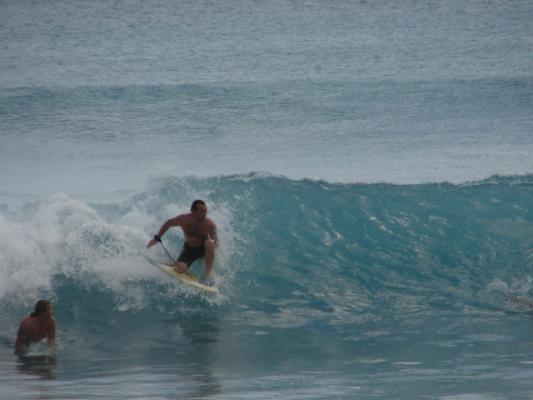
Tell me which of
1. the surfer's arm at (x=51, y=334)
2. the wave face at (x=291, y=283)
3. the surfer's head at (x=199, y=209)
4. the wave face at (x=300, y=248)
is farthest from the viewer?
the wave face at (x=300, y=248)

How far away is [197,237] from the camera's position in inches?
497

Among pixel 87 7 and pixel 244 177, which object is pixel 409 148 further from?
pixel 87 7

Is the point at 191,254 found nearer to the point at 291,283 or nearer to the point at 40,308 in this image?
the point at 291,283

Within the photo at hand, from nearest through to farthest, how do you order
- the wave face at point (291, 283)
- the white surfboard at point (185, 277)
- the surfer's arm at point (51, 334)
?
the wave face at point (291, 283) < the surfer's arm at point (51, 334) < the white surfboard at point (185, 277)

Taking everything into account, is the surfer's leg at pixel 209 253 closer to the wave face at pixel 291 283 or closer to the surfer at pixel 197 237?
the surfer at pixel 197 237

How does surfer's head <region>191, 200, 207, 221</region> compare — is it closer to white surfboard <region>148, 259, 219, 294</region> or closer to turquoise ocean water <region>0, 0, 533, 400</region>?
white surfboard <region>148, 259, 219, 294</region>

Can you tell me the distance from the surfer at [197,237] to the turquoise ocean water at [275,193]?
37 cm

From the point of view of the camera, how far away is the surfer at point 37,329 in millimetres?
10594

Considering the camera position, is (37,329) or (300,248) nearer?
(37,329)

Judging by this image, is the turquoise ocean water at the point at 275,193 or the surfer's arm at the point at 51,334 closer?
the turquoise ocean water at the point at 275,193

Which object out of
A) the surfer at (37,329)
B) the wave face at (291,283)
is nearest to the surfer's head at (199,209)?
Answer: the wave face at (291,283)

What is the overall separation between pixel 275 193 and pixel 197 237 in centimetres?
362

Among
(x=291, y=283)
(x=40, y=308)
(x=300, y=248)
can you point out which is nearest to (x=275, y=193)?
(x=300, y=248)

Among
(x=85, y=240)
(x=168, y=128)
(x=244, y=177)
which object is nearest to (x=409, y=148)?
(x=168, y=128)
